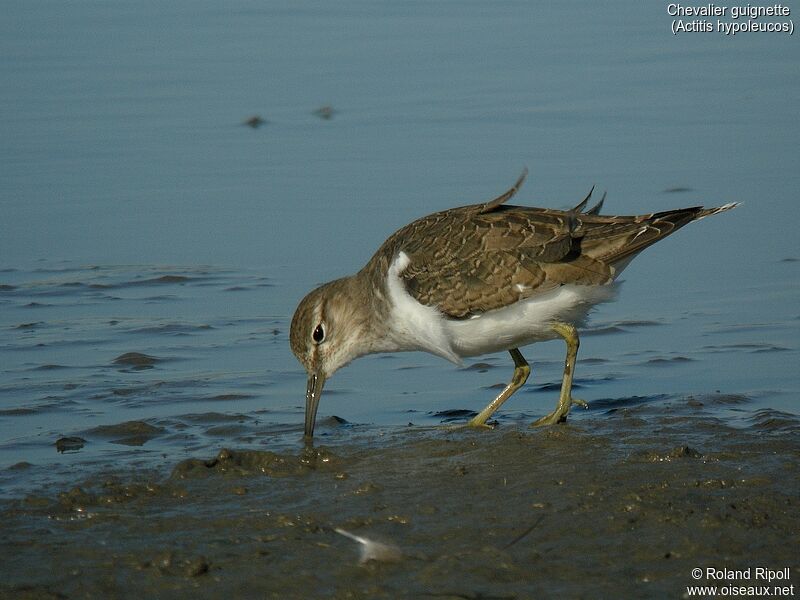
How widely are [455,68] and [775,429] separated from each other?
8672 millimetres

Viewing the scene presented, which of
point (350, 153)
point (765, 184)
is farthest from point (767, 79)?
point (350, 153)

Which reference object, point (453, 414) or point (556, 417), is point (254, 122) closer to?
point (453, 414)

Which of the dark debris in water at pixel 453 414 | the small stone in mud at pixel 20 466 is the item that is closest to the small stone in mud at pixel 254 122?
the dark debris in water at pixel 453 414

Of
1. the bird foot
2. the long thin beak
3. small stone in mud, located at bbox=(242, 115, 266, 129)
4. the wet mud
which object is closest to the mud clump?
the wet mud

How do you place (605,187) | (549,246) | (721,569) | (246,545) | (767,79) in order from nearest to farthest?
1. (721,569)
2. (246,545)
3. (549,246)
4. (605,187)
5. (767,79)

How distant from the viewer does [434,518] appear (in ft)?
19.3

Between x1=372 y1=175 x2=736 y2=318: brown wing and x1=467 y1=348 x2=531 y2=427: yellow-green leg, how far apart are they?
58 cm

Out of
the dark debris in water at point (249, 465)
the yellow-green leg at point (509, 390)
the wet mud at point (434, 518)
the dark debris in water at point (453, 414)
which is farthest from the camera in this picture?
the dark debris in water at point (453, 414)

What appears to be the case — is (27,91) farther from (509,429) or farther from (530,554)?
(530,554)

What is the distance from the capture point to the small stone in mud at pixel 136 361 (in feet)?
29.6

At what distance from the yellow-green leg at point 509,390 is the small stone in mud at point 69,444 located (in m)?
2.27

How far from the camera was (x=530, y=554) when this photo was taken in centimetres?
538

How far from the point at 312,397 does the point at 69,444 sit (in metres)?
1.47

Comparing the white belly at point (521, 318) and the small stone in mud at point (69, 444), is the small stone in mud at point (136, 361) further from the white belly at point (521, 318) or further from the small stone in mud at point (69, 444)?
the white belly at point (521, 318)
